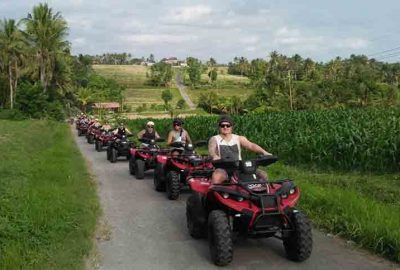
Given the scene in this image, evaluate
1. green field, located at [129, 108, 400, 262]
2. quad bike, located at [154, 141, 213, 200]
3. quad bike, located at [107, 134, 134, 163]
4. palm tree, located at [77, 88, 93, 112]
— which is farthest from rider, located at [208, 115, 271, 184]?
palm tree, located at [77, 88, 93, 112]

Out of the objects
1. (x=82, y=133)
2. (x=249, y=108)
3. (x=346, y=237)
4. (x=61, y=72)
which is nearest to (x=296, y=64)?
(x=249, y=108)

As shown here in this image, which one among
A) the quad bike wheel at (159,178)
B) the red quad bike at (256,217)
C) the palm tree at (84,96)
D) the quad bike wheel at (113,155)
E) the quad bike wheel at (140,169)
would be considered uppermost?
the red quad bike at (256,217)

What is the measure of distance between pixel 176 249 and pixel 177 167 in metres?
4.14

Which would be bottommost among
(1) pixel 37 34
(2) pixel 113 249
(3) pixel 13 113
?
(3) pixel 13 113

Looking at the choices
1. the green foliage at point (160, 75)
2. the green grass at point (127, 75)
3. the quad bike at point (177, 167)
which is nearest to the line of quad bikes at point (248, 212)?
the quad bike at point (177, 167)

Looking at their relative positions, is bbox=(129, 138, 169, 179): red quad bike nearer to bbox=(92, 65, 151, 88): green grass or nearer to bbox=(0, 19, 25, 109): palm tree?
bbox=(0, 19, 25, 109): palm tree

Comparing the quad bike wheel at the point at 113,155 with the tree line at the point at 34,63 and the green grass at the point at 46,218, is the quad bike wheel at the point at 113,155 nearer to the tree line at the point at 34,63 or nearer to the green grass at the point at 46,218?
the green grass at the point at 46,218

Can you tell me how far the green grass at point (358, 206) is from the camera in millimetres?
6840

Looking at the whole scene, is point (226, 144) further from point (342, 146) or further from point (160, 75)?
point (160, 75)

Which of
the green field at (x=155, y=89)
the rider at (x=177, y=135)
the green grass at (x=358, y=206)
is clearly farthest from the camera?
the green field at (x=155, y=89)

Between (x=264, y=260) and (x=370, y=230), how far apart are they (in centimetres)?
160

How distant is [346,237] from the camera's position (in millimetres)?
7496

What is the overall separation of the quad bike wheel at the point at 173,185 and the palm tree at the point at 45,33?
5683 cm

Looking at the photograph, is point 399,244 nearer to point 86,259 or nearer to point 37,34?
point 86,259
